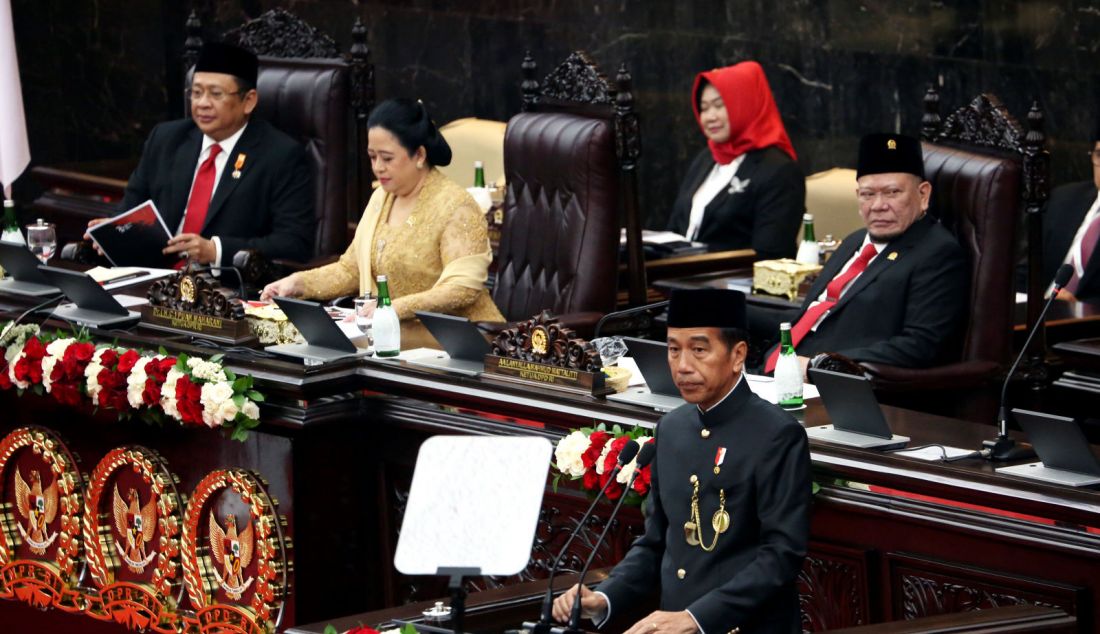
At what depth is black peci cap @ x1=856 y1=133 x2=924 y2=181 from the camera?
14.4ft

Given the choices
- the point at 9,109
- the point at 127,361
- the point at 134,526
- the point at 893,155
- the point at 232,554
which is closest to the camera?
the point at 232,554

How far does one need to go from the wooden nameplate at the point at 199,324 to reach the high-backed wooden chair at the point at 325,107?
4.42 feet

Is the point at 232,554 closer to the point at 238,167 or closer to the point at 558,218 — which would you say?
the point at 558,218

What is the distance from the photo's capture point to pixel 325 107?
19.1 feet

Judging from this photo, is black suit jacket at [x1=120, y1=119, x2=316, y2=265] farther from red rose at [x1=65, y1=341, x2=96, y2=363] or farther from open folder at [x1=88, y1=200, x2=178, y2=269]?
red rose at [x1=65, y1=341, x2=96, y2=363]

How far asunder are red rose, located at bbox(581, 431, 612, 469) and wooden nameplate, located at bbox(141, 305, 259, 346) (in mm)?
1103

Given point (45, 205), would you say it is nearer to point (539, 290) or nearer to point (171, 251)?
point (171, 251)

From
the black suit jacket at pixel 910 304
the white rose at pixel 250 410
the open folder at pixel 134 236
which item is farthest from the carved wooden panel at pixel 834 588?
the open folder at pixel 134 236

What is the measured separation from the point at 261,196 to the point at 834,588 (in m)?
2.90

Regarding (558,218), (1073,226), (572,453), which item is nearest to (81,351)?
(572,453)

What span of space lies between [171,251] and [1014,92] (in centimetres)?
310

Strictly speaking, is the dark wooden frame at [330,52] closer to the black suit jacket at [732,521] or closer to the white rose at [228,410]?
the white rose at [228,410]

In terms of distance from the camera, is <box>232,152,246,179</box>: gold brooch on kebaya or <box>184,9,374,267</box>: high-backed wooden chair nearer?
<box>232,152,246,179</box>: gold brooch on kebaya

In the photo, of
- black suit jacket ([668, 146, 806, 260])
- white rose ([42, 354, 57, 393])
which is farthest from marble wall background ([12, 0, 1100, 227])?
white rose ([42, 354, 57, 393])
